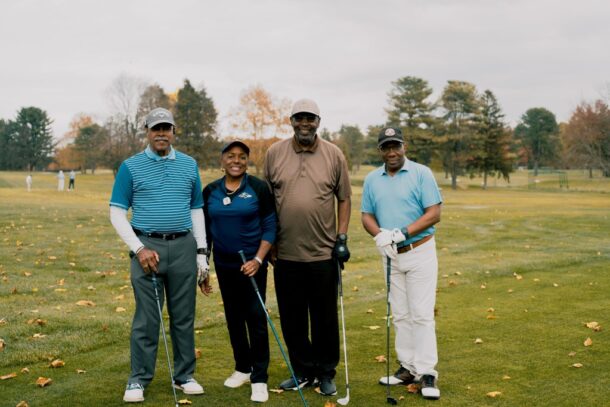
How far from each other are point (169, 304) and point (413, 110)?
6873 cm

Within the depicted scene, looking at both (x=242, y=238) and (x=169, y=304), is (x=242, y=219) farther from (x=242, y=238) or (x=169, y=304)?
(x=169, y=304)

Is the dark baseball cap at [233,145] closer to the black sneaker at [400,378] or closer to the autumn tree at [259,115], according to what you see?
the black sneaker at [400,378]

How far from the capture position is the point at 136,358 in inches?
204

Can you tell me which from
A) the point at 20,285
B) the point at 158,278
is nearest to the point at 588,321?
the point at 158,278

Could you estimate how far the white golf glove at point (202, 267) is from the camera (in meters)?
5.30

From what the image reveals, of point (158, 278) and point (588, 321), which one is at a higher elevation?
point (158, 278)

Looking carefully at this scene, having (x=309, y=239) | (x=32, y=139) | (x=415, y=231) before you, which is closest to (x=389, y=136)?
(x=415, y=231)

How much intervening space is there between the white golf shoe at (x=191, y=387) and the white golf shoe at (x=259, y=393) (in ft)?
1.48

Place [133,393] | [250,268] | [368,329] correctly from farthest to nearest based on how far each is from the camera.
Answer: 1. [368,329]
2. [250,268]
3. [133,393]

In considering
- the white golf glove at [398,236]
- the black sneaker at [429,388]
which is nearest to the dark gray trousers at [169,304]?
the white golf glove at [398,236]

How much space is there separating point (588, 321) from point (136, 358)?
560 centimetres

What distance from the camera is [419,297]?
5.34 m

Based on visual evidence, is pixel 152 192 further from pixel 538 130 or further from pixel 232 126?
pixel 538 130

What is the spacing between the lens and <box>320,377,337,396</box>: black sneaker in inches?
207
